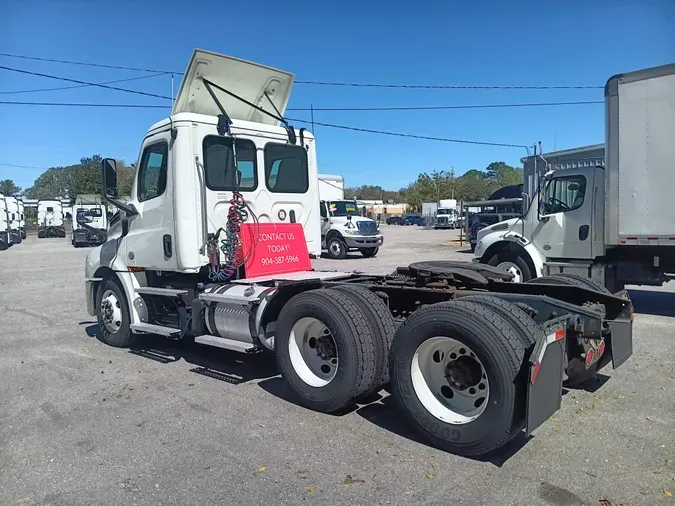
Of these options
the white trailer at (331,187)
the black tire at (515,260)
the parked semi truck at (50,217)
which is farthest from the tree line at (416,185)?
the black tire at (515,260)

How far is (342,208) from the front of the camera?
914 inches

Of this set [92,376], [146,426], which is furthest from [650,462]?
[92,376]

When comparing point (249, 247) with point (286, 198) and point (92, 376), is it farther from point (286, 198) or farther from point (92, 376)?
point (92, 376)

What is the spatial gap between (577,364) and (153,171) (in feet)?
16.7

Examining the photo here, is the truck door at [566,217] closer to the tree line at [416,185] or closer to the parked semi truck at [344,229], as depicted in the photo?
the parked semi truck at [344,229]

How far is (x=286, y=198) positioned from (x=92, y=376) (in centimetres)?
310

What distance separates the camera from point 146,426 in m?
4.73

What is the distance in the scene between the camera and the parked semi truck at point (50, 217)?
144ft

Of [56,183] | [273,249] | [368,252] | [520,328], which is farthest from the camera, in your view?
[56,183]

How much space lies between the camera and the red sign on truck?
6.48m

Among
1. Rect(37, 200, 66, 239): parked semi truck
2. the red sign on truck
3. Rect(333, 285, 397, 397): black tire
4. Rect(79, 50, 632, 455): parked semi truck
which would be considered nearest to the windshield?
Rect(79, 50, 632, 455): parked semi truck

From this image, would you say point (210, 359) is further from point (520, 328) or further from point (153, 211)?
point (520, 328)

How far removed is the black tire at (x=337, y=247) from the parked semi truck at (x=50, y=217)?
99.6ft

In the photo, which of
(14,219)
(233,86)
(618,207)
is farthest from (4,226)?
(618,207)
